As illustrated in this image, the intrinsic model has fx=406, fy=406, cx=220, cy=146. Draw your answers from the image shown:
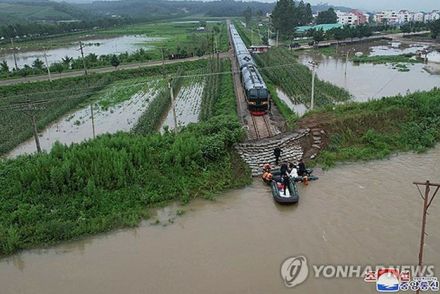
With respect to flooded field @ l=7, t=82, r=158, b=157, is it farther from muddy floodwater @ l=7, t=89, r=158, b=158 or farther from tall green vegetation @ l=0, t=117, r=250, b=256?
tall green vegetation @ l=0, t=117, r=250, b=256

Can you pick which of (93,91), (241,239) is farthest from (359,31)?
(241,239)

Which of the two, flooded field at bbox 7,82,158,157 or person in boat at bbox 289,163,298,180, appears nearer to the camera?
person in boat at bbox 289,163,298,180

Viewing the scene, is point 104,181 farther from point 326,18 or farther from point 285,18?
point 326,18

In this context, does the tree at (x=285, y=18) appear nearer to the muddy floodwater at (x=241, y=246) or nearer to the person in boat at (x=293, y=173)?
the person in boat at (x=293, y=173)

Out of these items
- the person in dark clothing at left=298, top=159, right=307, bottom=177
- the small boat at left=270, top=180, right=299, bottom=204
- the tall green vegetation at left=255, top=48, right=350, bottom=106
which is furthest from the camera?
the tall green vegetation at left=255, top=48, right=350, bottom=106

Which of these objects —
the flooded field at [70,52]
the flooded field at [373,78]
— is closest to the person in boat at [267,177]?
the flooded field at [373,78]

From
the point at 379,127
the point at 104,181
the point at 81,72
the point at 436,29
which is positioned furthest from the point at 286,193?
the point at 436,29

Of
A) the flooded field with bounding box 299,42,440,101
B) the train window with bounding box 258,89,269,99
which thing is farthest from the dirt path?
the train window with bounding box 258,89,269,99

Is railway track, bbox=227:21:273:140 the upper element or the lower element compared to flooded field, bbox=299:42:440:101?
upper

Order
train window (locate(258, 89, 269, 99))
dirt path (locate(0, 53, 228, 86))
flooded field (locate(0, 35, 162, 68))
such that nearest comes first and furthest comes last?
train window (locate(258, 89, 269, 99)) → dirt path (locate(0, 53, 228, 86)) → flooded field (locate(0, 35, 162, 68))
